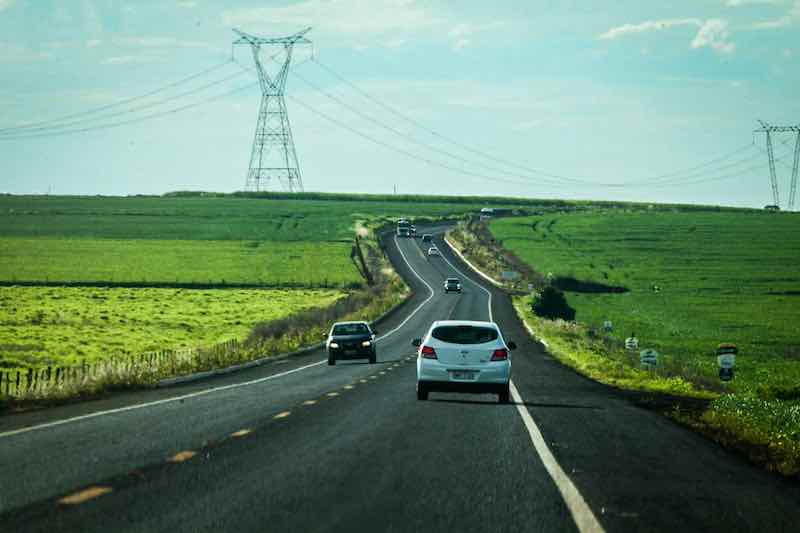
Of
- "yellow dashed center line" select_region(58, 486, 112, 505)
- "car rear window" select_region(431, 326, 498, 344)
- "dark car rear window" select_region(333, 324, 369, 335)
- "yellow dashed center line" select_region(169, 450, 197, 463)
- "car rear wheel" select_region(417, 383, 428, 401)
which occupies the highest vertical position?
"car rear window" select_region(431, 326, 498, 344)

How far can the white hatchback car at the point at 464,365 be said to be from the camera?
21891 mm

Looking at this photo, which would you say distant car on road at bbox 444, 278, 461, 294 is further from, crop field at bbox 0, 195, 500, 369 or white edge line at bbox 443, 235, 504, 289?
crop field at bbox 0, 195, 500, 369

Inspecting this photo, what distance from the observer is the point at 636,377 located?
3269 centimetres

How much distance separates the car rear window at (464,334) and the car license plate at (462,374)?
629 mm

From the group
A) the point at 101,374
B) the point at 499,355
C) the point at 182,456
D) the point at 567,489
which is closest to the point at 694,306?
the point at 101,374

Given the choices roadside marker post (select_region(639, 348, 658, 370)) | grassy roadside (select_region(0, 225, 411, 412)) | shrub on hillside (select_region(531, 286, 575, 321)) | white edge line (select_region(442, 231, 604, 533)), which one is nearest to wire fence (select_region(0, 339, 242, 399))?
grassy roadside (select_region(0, 225, 411, 412))

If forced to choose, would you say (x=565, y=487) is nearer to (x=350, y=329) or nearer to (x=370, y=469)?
(x=370, y=469)

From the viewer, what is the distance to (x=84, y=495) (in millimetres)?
10188

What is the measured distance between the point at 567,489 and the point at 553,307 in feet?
224

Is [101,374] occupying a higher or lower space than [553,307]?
higher

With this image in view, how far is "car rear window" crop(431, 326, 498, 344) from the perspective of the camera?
22344 millimetres

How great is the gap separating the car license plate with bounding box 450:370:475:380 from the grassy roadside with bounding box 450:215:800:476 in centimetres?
354

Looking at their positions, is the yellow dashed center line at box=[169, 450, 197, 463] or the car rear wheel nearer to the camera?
the yellow dashed center line at box=[169, 450, 197, 463]

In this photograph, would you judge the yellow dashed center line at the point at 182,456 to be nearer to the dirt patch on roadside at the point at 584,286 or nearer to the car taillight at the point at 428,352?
the car taillight at the point at 428,352
